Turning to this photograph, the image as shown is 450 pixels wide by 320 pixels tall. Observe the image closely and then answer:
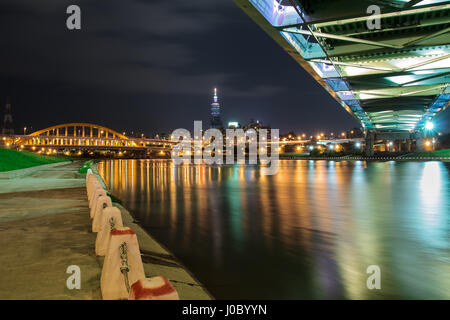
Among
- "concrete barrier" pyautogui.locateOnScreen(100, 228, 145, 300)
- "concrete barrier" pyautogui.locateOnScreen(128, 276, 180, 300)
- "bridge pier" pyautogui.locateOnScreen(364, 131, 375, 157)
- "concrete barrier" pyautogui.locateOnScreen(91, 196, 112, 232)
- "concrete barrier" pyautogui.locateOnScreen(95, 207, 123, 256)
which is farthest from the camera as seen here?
"bridge pier" pyautogui.locateOnScreen(364, 131, 375, 157)

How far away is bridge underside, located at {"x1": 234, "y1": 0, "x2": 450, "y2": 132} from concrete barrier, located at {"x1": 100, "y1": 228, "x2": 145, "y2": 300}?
36.3 ft

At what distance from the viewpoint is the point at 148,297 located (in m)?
3.16

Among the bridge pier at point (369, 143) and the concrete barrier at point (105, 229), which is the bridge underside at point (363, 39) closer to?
the concrete barrier at point (105, 229)

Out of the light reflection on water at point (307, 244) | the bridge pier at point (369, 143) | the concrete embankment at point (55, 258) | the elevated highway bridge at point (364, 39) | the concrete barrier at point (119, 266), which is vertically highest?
the elevated highway bridge at point (364, 39)

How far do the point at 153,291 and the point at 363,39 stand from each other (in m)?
25.2

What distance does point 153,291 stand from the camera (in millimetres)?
3205

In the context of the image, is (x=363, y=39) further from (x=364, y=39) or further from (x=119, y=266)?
(x=119, y=266)

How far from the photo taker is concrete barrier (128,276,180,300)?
3176 mm

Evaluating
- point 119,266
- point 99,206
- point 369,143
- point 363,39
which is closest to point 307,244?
point 99,206

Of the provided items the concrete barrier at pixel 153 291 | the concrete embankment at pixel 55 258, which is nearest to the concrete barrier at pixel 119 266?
the concrete embankment at pixel 55 258

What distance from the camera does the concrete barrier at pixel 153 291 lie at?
318 centimetres

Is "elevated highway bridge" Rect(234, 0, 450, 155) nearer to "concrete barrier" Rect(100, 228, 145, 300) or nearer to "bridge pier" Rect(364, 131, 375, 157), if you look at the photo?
"concrete barrier" Rect(100, 228, 145, 300)

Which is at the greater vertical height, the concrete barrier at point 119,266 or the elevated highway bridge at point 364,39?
the elevated highway bridge at point 364,39

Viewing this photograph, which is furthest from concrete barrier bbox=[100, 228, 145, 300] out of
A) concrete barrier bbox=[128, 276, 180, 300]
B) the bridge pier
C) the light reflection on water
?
the bridge pier
